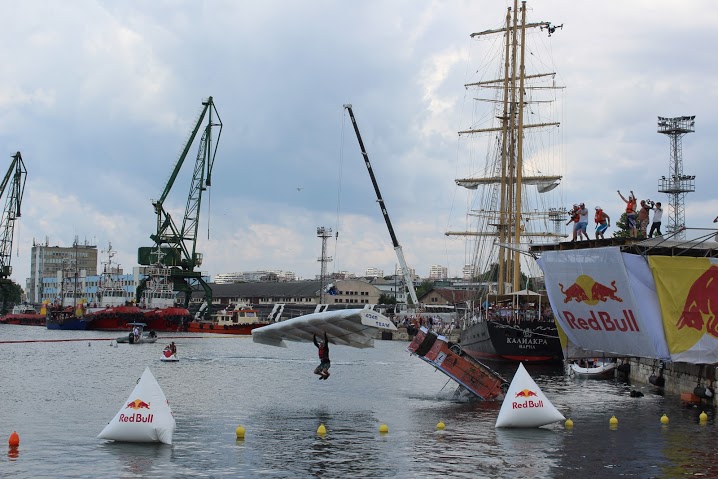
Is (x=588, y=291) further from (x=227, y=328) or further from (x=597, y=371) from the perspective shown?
(x=227, y=328)

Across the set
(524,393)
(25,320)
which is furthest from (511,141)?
(25,320)

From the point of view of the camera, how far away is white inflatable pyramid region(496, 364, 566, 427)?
28.2 meters

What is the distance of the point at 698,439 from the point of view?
89.1 ft

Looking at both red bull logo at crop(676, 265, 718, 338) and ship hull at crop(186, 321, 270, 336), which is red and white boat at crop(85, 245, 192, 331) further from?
red bull logo at crop(676, 265, 718, 338)

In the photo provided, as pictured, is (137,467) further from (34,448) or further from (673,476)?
(673,476)

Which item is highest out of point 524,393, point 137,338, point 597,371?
point 524,393

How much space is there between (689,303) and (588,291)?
431 centimetres

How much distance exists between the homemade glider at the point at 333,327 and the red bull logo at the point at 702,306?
10853 millimetres

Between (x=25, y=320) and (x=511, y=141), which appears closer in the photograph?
(x=511, y=141)

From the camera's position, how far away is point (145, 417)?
24125mm

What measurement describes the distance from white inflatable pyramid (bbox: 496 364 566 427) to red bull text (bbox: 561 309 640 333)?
6863 millimetres

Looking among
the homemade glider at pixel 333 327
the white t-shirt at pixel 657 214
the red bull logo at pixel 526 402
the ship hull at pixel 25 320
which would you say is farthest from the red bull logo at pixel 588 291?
the ship hull at pixel 25 320

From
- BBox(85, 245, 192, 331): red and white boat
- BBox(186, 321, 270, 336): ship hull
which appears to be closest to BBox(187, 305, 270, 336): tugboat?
BBox(186, 321, 270, 336): ship hull

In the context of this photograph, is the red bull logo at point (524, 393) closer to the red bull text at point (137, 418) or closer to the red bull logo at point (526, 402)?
the red bull logo at point (526, 402)
